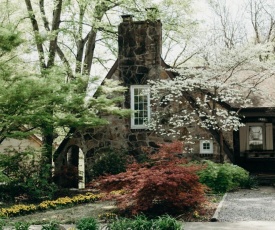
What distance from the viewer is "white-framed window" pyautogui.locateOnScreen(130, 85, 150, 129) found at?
703 inches

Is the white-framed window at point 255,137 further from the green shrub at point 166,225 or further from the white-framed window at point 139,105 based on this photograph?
the green shrub at point 166,225

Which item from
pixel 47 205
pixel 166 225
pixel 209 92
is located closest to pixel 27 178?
pixel 47 205

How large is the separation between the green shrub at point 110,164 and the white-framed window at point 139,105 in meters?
1.48

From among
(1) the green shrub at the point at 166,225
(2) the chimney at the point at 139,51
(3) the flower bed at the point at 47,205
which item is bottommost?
(3) the flower bed at the point at 47,205

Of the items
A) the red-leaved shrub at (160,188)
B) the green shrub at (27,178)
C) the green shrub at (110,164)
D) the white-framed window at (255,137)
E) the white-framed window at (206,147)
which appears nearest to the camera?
the red-leaved shrub at (160,188)

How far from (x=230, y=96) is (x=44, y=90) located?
7668 millimetres

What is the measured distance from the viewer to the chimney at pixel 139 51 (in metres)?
18.0

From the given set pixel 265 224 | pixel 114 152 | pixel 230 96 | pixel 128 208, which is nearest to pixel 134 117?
pixel 114 152

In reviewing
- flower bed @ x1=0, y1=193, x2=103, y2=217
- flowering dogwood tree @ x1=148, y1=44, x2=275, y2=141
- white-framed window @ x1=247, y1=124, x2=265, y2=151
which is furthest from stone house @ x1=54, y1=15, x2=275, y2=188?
white-framed window @ x1=247, y1=124, x2=265, y2=151

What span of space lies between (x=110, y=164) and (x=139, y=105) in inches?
110

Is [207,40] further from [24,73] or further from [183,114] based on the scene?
[24,73]

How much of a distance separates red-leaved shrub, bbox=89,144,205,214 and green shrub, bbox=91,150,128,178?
5.52 meters

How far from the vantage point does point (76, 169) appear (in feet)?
57.6

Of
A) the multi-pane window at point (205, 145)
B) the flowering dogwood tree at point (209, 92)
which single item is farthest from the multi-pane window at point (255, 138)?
the multi-pane window at point (205, 145)
